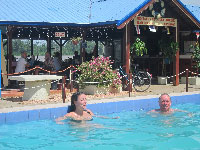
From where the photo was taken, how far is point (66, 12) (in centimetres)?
1794

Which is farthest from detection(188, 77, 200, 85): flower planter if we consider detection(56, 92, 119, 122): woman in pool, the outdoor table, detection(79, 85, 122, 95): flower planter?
detection(56, 92, 119, 122): woman in pool

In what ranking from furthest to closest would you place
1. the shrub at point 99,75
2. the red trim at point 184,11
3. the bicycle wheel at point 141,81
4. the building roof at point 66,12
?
the red trim at point 184,11, the building roof at point 66,12, the bicycle wheel at point 141,81, the shrub at point 99,75

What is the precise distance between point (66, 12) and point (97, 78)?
4.98m

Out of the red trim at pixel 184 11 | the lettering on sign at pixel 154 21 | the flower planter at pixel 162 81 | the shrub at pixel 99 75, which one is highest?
the red trim at pixel 184 11

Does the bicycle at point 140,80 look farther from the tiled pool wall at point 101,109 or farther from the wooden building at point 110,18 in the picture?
the tiled pool wall at point 101,109

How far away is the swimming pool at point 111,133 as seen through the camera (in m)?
8.20

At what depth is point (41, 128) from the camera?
9.59m

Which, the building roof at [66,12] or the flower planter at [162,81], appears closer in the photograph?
the building roof at [66,12]

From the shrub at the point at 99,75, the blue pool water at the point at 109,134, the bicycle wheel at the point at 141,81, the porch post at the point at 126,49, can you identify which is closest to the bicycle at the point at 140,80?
the bicycle wheel at the point at 141,81

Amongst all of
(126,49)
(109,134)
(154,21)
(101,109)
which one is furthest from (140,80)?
(109,134)

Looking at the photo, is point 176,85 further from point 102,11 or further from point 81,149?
point 81,149

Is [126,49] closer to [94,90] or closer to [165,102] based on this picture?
[94,90]

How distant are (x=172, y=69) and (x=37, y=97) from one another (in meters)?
9.65

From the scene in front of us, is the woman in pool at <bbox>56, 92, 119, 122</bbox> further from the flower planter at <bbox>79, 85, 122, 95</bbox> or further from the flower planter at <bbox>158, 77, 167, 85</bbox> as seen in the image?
the flower planter at <bbox>158, 77, 167, 85</bbox>
